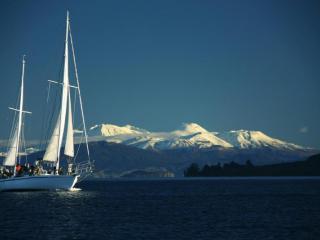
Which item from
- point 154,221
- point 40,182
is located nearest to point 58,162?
point 40,182

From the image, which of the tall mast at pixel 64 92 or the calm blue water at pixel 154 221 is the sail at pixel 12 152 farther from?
the calm blue water at pixel 154 221

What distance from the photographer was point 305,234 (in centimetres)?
6150

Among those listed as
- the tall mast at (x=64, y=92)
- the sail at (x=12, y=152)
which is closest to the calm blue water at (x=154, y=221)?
the tall mast at (x=64, y=92)

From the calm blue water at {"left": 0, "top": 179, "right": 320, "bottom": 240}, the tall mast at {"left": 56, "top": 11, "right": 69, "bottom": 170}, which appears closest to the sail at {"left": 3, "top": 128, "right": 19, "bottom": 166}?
the tall mast at {"left": 56, "top": 11, "right": 69, "bottom": 170}

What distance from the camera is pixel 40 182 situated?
113812mm

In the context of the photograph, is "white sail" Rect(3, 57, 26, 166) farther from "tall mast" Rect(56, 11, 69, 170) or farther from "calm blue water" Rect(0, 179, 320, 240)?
"calm blue water" Rect(0, 179, 320, 240)

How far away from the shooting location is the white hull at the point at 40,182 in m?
114

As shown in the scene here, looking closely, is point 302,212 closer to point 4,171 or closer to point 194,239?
point 194,239

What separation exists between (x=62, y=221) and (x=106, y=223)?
15.2 feet

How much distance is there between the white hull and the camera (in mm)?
113500

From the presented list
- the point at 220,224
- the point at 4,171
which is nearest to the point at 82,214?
the point at 220,224

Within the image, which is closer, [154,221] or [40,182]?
[154,221]

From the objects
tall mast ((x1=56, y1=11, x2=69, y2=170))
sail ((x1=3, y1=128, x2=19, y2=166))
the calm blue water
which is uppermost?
tall mast ((x1=56, y1=11, x2=69, y2=170))

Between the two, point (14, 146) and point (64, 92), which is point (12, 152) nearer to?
point (14, 146)
